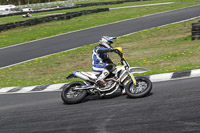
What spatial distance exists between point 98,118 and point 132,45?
1374 centimetres

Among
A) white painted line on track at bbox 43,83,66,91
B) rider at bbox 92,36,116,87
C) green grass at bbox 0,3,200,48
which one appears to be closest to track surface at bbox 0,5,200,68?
green grass at bbox 0,3,200,48

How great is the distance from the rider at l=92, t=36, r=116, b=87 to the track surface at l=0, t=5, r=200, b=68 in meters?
Answer: 11.5

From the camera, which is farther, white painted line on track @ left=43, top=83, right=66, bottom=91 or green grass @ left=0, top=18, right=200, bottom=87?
green grass @ left=0, top=18, right=200, bottom=87

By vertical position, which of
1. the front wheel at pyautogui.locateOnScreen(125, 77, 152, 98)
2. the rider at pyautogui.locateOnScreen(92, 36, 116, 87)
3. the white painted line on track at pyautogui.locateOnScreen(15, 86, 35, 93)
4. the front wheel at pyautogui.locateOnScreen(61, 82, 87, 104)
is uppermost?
the rider at pyautogui.locateOnScreen(92, 36, 116, 87)

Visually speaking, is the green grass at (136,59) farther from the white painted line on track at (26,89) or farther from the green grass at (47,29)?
the green grass at (47,29)

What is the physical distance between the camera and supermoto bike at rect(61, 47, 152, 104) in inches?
336

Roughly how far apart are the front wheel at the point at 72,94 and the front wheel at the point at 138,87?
130 cm

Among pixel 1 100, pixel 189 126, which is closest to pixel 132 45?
A: pixel 1 100

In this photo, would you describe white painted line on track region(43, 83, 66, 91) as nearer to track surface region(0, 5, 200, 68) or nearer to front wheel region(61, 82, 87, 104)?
front wheel region(61, 82, 87, 104)

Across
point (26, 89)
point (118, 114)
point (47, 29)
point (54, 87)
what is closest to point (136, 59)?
point (54, 87)

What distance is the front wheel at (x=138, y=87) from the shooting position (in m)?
8.43

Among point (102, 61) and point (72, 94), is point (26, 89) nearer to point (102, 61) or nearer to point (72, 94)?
point (72, 94)

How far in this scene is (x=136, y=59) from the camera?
16078 mm

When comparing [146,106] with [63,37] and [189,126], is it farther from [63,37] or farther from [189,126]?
[63,37]
